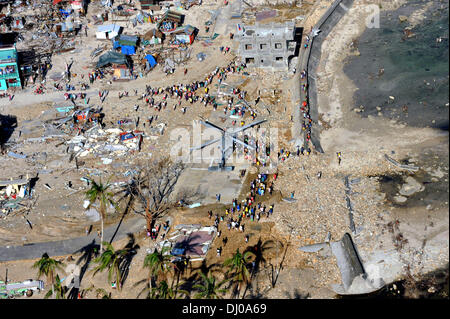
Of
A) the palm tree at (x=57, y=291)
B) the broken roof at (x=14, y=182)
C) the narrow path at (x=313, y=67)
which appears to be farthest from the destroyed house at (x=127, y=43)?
the palm tree at (x=57, y=291)

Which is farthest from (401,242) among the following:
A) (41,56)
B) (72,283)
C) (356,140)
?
(41,56)

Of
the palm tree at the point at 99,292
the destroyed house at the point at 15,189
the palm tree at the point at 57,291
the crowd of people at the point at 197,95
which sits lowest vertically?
the palm tree at the point at 99,292

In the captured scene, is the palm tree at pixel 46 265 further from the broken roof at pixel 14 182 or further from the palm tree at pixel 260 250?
the palm tree at pixel 260 250

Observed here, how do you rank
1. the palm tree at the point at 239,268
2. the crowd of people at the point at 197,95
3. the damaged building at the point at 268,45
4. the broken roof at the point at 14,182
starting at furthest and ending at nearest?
the damaged building at the point at 268,45
the crowd of people at the point at 197,95
the broken roof at the point at 14,182
the palm tree at the point at 239,268

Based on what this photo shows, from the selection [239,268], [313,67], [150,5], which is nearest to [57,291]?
[239,268]

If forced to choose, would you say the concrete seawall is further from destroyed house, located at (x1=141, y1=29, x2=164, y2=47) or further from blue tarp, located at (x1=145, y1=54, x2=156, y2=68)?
destroyed house, located at (x1=141, y1=29, x2=164, y2=47)

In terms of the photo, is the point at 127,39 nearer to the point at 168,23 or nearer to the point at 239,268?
the point at 168,23

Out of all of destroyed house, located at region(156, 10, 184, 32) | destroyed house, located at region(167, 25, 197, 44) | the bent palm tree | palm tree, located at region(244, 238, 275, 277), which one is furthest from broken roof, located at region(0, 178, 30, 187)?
destroyed house, located at region(156, 10, 184, 32)
